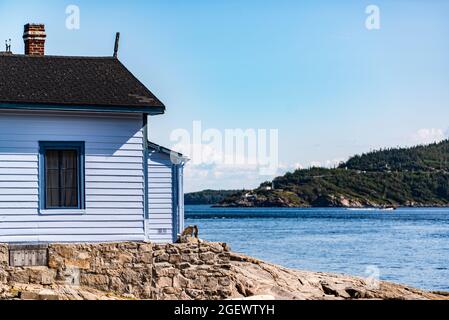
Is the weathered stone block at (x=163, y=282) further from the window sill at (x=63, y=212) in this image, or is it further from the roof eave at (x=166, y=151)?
the roof eave at (x=166, y=151)

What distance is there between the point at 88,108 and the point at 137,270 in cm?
Result: 368

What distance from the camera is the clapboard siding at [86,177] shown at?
23.2m

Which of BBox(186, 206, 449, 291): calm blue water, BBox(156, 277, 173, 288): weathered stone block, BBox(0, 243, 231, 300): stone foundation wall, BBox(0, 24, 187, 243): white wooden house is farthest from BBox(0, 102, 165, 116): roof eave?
BBox(186, 206, 449, 291): calm blue water

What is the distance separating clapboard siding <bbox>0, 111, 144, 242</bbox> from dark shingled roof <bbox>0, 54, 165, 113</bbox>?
35cm

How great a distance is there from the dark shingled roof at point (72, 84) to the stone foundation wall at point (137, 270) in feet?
10.1

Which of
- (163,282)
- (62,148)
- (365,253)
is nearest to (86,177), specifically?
(62,148)

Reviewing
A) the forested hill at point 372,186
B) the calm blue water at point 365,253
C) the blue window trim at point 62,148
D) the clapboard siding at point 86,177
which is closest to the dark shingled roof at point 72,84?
the clapboard siding at point 86,177

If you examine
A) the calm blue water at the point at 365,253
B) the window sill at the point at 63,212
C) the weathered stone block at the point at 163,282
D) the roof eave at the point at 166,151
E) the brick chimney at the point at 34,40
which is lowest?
the calm blue water at the point at 365,253

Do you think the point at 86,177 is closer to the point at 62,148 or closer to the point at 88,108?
the point at 62,148

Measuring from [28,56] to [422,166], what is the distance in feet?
420

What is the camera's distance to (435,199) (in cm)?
18412

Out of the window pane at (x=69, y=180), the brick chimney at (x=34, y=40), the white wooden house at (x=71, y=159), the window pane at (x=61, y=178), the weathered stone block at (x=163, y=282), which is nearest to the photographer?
the white wooden house at (x=71, y=159)

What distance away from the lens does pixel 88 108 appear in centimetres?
2347

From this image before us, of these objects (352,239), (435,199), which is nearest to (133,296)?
(352,239)
